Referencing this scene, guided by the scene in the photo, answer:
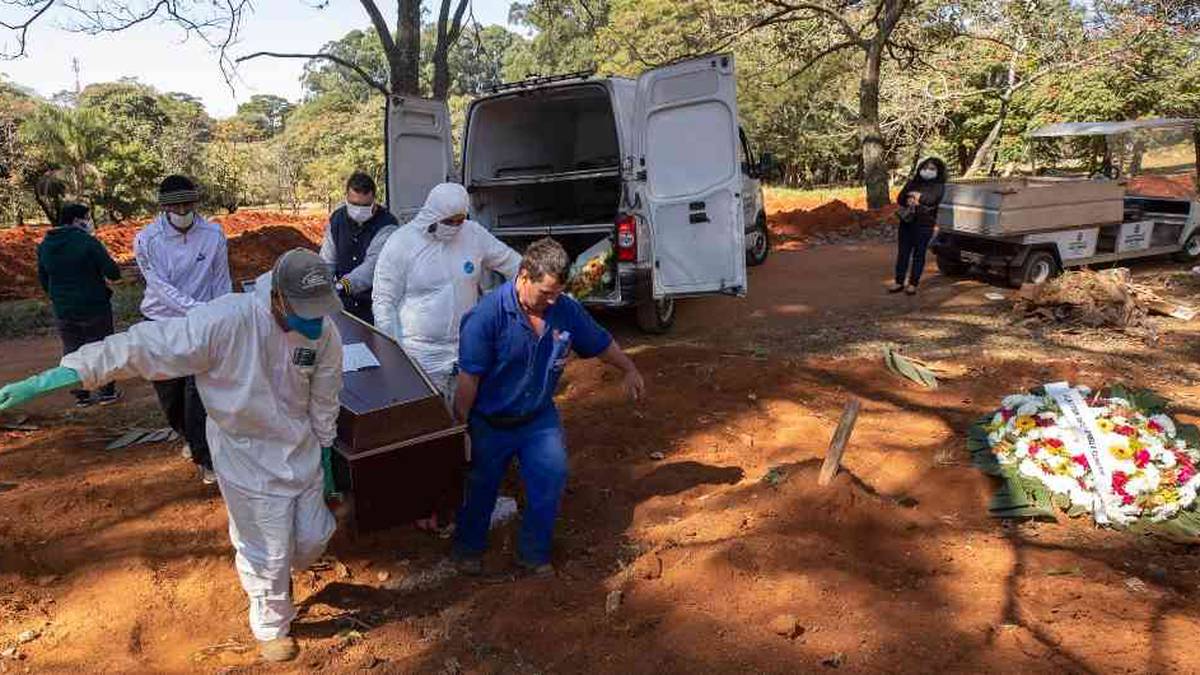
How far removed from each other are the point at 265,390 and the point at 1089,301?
25.3ft

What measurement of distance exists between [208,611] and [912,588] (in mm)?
3063

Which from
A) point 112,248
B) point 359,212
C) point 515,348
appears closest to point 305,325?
point 515,348

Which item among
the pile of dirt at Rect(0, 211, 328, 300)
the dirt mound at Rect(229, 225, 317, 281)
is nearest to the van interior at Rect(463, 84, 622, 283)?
the dirt mound at Rect(229, 225, 317, 281)

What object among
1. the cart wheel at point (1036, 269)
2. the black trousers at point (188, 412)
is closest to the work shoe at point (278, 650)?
the black trousers at point (188, 412)

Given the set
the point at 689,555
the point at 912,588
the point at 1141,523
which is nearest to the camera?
the point at 912,588

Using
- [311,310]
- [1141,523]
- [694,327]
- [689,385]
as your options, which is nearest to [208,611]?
[311,310]

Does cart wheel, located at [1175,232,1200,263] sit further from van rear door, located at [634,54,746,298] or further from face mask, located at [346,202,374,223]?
face mask, located at [346,202,374,223]

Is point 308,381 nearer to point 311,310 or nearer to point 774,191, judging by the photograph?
point 311,310

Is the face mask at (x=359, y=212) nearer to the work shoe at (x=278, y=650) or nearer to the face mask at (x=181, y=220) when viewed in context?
the face mask at (x=181, y=220)

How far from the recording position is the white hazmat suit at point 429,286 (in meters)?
3.87

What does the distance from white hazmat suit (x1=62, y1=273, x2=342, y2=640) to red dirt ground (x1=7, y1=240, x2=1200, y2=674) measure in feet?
1.42

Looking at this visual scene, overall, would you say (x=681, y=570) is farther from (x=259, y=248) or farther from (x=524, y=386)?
(x=259, y=248)

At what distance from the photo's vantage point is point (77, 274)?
5.67 meters

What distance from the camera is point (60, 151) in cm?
2083
